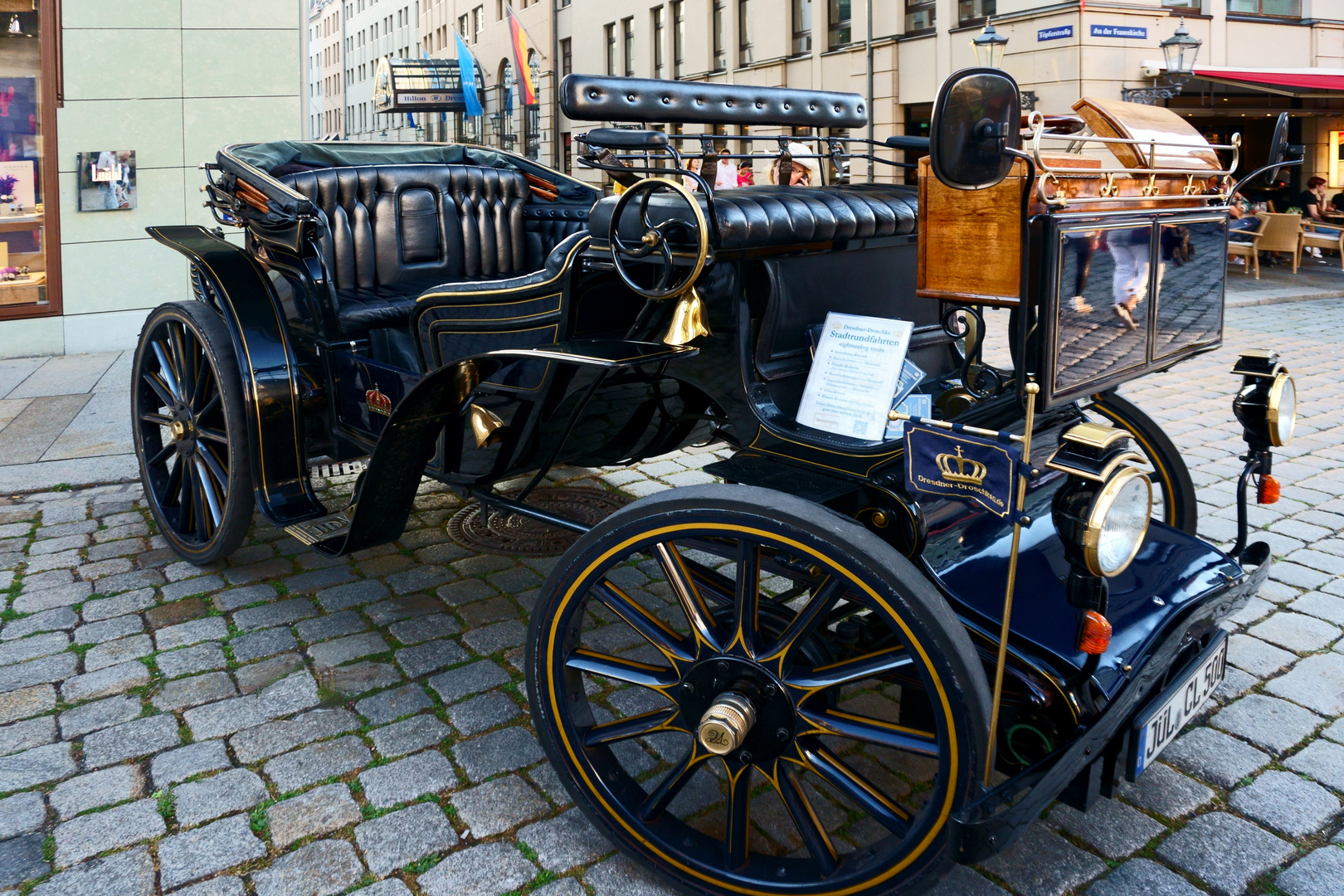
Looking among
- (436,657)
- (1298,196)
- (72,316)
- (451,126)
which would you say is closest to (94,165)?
(72,316)

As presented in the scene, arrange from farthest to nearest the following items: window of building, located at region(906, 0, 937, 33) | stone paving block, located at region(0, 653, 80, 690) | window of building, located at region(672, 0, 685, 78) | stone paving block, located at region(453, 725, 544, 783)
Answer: window of building, located at region(672, 0, 685, 78) → window of building, located at region(906, 0, 937, 33) → stone paving block, located at region(0, 653, 80, 690) → stone paving block, located at region(453, 725, 544, 783)

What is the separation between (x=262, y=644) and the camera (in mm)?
3449

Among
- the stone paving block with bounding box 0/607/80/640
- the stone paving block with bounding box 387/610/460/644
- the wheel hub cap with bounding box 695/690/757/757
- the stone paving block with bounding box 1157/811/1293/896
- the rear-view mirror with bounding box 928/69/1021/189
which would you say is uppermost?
the rear-view mirror with bounding box 928/69/1021/189

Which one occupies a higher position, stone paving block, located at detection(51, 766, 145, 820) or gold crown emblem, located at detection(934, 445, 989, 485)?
gold crown emblem, located at detection(934, 445, 989, 485)

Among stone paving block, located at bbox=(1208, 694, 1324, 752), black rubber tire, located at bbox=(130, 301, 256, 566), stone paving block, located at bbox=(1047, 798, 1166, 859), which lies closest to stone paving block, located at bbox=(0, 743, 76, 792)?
black rubber tire, located at bbox=(130, 301, 256, 566)

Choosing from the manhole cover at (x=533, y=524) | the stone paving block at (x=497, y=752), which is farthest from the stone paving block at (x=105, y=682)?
the manhole cover at (x=533, y=524)

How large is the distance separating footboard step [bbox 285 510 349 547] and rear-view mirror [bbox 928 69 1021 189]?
85.4 inches

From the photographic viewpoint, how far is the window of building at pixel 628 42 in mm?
31141

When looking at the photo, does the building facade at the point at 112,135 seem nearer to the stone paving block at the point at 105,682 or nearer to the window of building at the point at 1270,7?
the stone paving block at the point at 105,682

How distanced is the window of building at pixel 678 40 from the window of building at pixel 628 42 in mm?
2482

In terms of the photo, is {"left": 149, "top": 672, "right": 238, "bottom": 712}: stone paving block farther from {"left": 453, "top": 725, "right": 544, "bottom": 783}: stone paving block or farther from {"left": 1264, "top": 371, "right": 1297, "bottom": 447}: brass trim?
{"left": 1264, "top": 371, "right": 1297, "bottom": 447}: brass trim

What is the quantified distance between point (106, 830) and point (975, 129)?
2365 mm

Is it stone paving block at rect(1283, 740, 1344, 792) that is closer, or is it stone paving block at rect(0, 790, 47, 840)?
stone paving block at rect(0, 790, 47, 840)

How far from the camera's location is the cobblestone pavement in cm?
233
